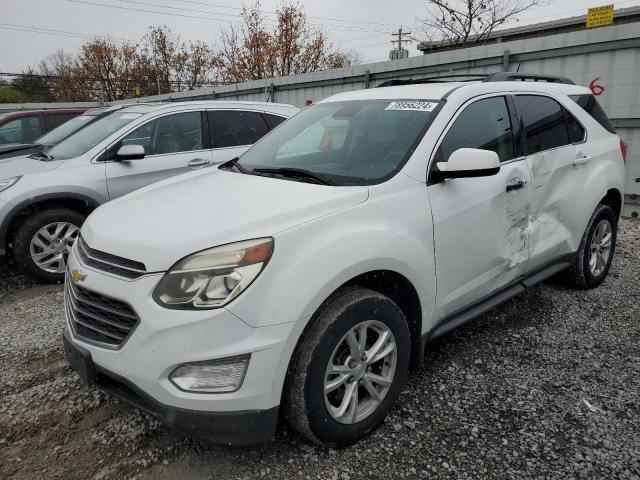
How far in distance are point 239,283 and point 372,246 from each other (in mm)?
661

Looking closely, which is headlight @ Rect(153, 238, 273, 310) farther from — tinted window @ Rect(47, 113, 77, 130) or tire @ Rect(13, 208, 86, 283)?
tinted window @ Rect(47, 113, 77, 130)

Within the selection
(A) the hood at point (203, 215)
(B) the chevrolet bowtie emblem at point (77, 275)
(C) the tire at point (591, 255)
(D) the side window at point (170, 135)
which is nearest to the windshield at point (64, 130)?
(D) the side window at point (170, 135)

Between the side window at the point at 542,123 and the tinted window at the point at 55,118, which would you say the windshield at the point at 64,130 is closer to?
the tinted window at the point at 55,118

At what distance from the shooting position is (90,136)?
5320mm

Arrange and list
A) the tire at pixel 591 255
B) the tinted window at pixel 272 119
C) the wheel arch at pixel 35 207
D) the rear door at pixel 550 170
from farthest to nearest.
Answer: the tinted window at pixel 272 119 < the wheel arch at pixel 35 207 < the tire at pixel 591 255 < the rear door at pixel 550 170

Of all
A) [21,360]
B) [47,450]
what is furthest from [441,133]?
[21,360]

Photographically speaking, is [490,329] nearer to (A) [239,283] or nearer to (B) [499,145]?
(B) [499,145]

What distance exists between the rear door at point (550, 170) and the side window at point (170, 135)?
3640 millimetres

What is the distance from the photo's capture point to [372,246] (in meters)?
2.23

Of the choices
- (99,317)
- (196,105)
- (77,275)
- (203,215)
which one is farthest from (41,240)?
(203,215)

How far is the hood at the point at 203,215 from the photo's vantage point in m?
2.03

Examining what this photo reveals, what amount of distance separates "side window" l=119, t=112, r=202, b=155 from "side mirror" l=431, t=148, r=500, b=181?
377 cm

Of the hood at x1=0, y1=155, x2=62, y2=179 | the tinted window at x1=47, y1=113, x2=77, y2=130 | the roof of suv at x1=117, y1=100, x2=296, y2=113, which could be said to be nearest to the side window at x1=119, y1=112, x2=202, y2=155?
the roof of suv at x1=117, y1=100, x2=296, y2=113

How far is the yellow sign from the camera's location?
6801 mm
